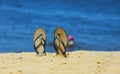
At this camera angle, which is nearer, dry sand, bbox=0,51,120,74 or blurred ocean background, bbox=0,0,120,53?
dry sand, bbox=0,51,120,74

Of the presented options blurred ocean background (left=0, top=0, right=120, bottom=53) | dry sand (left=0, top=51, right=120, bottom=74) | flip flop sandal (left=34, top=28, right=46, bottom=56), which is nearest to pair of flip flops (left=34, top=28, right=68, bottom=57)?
flip flop sandal (left=34, top=28, right=46, bottom=56)

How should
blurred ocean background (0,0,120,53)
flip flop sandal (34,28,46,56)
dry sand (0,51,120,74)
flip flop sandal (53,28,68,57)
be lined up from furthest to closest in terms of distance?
blurred ocean background (0,0,120,53) → flip flop sandal (34,28,46,56) → flip flop sandal (53,28,68,57) → dry sand (0,51,120,74)

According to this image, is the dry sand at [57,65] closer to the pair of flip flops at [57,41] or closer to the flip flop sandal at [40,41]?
the pair of flip flops at [57,41]

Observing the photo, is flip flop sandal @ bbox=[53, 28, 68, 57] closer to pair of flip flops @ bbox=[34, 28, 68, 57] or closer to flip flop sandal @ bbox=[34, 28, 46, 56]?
pair of flip flops @ bbox=[34, 28, 68, 57]

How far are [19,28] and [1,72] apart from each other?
13.9 m

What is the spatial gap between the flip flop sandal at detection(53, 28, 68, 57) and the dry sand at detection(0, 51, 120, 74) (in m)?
0.25

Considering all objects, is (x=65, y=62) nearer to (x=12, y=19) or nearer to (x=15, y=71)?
(x=15, y=71)

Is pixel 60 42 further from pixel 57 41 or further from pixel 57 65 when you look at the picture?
pixel 57 65

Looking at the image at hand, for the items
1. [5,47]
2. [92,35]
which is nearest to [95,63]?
[5,47]

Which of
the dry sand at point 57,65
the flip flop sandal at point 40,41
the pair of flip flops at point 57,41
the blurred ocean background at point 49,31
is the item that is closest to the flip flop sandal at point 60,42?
the pair of flip flops at point 57,41

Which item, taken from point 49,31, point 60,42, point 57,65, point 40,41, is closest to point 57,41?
point 60,42

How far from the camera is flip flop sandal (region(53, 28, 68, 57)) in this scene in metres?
9.71

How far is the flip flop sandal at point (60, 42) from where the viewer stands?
9.71 metres

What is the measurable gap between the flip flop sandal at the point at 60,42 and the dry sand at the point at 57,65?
248mm
